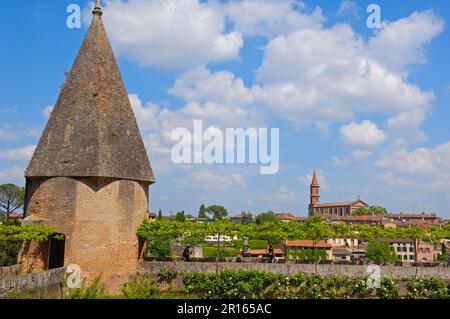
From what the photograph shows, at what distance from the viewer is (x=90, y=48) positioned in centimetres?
2495

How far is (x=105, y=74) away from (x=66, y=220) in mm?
8479

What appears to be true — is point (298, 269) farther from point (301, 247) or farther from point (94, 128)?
point (301, 247)

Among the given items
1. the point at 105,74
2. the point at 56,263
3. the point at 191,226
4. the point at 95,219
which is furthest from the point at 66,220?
the point at 105,74

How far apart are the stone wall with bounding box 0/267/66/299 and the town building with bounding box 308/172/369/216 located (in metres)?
163

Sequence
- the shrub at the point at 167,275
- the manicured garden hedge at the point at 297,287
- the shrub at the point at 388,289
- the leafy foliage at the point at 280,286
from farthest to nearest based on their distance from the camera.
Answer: the shrub at the point at 167,275, the leafy foliage at the point at 280,286, the manicured garden hedge at the point at 297,287, the shrub at the point at 388,289

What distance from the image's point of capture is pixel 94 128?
75.0ft

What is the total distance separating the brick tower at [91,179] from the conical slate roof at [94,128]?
5 cm

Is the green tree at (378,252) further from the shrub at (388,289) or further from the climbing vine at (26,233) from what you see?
the climbing vine at (26,233)

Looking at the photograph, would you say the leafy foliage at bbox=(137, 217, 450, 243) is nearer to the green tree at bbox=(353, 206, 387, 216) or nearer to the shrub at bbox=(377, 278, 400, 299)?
the shrub at bbox=(377, 278, 400, 299)

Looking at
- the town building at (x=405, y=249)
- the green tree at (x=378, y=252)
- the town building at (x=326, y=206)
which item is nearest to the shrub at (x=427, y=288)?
the green tree at (x=378, y=252)

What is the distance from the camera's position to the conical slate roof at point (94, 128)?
22203mm

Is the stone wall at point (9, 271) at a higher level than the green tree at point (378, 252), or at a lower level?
higher

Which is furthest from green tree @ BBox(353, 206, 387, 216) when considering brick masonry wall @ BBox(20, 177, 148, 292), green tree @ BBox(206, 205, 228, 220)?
brick masonry wall @ BBox(20, 177, 148, 292)
